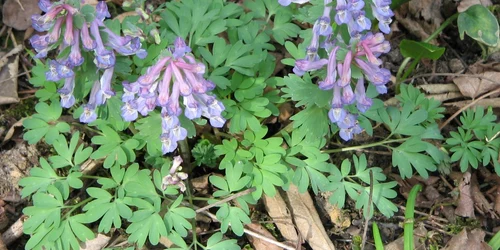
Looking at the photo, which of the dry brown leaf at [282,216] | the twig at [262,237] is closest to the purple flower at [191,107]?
the twig at [262,237]

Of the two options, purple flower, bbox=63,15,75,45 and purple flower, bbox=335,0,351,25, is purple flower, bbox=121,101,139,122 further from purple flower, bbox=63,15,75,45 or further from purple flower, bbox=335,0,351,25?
purple flower, bbox=335,0,351,25

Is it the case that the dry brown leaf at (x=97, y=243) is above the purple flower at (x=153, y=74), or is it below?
below

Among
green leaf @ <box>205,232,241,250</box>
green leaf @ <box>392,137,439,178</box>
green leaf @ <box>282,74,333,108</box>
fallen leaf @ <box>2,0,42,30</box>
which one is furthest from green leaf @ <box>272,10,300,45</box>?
fallen leaf @ <box>2,0,42,30</box>

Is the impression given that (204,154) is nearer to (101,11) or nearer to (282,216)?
(282,216)

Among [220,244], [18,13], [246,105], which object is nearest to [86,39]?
[246,105]

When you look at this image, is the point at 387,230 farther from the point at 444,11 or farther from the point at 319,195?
the point at 444,11

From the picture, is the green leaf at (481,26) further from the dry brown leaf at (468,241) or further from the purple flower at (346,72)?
the purple flower at (346,72)

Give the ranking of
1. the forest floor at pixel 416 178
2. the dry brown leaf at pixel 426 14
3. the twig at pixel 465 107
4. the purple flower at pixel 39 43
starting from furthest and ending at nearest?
the dry brown leaf at pixel 426 14
the twig at pixel 465 107
the forest floor at pixel 416 178
the purple flower at pixel 39 43
